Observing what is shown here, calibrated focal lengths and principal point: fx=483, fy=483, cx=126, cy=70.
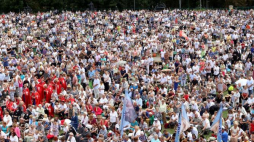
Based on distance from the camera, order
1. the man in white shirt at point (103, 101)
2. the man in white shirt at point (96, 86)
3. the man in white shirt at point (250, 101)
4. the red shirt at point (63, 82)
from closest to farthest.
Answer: the man in white shirt at point (103, 101), the man in white shirt at point (250, 101), the man in white shirt at point (96, 86), the red shirt at point (63, 82)

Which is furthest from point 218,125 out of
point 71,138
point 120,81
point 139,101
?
point 120,81

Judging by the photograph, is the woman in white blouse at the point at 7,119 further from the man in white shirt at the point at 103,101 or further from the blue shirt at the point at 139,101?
the blue shirt at the point at 139,101

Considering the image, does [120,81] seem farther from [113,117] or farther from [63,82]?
[113,117]

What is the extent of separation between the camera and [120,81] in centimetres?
2261

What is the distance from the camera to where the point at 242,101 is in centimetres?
1941

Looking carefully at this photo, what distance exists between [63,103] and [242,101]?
7135mm

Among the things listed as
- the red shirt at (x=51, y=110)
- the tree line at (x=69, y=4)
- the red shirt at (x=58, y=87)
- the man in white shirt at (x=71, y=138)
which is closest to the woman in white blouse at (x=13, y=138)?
the man in white shirt at (x=71, y=138)

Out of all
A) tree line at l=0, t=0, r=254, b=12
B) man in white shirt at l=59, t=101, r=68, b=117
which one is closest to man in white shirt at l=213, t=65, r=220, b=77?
man in white shirt at l=59, t=101, r=68, b=117

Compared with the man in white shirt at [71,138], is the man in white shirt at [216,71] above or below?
above

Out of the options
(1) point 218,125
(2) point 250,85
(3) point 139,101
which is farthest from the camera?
(2) point 250,85

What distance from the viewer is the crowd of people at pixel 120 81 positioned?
1625 centimetres

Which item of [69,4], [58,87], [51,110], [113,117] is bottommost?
[51,110]

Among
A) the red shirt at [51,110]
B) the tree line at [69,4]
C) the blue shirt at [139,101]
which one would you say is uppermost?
the tree line at [69,4]

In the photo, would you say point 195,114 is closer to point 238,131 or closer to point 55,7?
point 238,131
